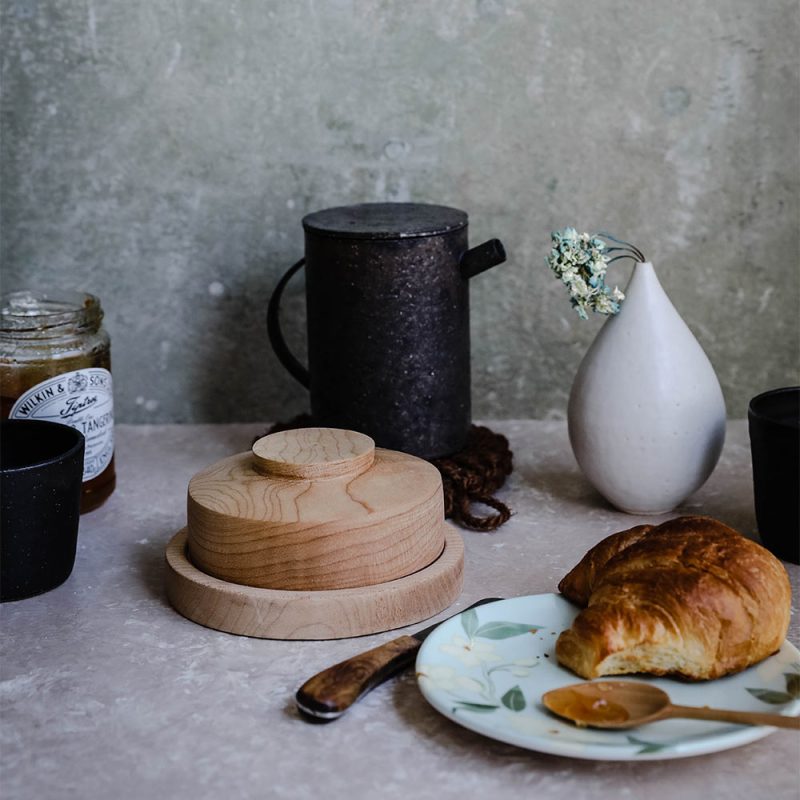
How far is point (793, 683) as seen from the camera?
2.43ft

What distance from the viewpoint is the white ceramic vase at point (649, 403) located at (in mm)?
1050

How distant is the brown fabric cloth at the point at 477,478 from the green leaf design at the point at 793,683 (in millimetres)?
370

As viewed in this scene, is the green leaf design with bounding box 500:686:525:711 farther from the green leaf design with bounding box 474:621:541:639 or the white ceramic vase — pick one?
the white ceramic vase

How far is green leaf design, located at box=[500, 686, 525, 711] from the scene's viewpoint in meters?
0.73

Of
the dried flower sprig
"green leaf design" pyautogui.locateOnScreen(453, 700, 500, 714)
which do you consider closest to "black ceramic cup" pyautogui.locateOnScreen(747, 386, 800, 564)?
the dried flower sprig

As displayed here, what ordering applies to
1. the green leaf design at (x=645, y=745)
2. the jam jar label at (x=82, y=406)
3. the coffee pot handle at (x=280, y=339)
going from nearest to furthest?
1. the green leaf design at (x=645, y=745)
2. the jam jar label at (x=82, y=406)
3. the coffee pot handle at (x=280, y=339)

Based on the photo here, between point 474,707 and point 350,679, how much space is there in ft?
0.29

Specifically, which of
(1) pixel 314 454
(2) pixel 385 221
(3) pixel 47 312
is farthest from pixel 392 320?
(3) pixel 47 312

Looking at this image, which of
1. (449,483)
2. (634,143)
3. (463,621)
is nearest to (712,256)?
(634,143)

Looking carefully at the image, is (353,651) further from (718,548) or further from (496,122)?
(496,122)

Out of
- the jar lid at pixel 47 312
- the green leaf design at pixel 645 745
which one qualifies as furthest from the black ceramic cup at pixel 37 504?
the green leaf design at pixel 645 745

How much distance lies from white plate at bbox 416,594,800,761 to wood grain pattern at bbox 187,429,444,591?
0.28 feet

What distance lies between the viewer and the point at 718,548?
80 cm

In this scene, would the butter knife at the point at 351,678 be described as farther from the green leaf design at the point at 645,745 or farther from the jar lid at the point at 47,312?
the jar lid at the point at 47,312
